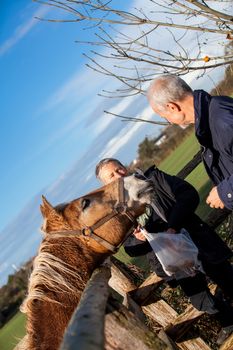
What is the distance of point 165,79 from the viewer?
9.78 ft

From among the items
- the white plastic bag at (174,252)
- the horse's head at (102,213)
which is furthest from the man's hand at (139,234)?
the horse's head at (102,213)

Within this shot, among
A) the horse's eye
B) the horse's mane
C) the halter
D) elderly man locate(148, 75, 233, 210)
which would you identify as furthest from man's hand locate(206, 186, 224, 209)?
the horse's mane

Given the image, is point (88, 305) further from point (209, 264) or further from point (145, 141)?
point (145, 141)

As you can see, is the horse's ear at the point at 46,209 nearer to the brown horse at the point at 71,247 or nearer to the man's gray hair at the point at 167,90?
the brown horse at the point at 71,247

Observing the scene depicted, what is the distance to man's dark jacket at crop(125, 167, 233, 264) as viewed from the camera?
3.66 meters

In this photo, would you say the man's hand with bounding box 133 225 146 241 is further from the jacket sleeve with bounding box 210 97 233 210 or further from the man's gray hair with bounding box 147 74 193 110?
the man's gray hair with bounding box 147 74 193 110

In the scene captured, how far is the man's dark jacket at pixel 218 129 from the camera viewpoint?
2.79 meters

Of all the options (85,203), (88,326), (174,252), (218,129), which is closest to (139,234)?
(174,252)

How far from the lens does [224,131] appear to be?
2795 millimetres

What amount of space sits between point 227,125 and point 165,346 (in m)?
1.65

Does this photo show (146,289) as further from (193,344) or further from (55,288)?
(55,288)

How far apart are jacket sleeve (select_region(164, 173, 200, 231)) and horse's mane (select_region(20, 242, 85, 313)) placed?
1.07 metres

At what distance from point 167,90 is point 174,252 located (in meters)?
1.40

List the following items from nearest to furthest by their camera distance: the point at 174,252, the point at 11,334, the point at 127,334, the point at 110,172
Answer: the point at 127,334, the point at 174,252, the point at 110,172, the point at 11,334
